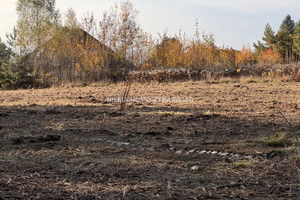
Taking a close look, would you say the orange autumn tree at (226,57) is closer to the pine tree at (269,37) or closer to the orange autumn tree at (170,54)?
the orange autumn tree at (170,54)

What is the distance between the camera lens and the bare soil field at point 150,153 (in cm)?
275

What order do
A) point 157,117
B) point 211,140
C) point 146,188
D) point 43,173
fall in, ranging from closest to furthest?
point 146,188, point 43,173, point 211,140, point 157,117

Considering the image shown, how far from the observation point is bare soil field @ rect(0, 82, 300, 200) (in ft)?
9.01

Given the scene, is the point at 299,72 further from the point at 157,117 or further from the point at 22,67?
the point at 22,67

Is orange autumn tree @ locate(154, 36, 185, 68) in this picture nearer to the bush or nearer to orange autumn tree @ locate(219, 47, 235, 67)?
orange autumn tree @ locate(219, 47, 235, 67)

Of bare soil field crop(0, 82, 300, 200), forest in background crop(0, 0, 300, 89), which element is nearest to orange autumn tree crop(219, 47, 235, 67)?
forest in background crop(0, 0, 300, 89)

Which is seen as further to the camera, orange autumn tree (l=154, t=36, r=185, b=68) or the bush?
orange autumn tree (l=154, t=36, r=185, b=68)

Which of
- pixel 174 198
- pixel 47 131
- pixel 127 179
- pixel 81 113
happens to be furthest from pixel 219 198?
pixel 81 113

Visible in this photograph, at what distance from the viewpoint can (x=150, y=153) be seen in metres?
4.25

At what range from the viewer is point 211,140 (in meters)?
5.01

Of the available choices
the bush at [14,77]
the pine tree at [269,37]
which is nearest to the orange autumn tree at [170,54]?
the bush at [14,77]

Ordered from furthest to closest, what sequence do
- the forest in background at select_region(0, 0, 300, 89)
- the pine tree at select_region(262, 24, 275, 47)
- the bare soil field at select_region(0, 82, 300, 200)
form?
the pine tree at select_region(262, 24, 275, 47) → the forest in background at select_region(0, 0, 300, 89) → the bare soil field at select_region(0, 82, 300, 200)

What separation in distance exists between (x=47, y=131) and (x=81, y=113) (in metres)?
1.90

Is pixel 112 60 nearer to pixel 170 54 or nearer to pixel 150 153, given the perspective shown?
pixel 170 54
